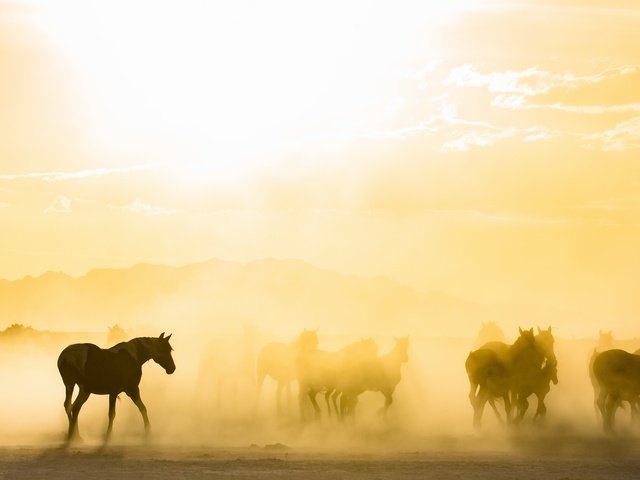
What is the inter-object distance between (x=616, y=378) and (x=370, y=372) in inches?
264

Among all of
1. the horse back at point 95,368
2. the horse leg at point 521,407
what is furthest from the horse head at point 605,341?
the horse back at point 95,368

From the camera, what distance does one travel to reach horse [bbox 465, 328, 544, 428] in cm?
3447

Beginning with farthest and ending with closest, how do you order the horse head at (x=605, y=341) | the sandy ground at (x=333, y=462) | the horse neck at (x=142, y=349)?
the horse head at (x=605, y=341) < the horse neck at (x=142, y=349) < the sandy ground at (x=333, y=462)

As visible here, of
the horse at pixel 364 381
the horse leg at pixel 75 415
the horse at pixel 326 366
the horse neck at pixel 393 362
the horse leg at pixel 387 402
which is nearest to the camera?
the horse leg at pixel 75 415

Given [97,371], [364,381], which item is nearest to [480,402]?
[364,381]

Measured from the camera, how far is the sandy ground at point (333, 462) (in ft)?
80.7

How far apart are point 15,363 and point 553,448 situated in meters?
60.4

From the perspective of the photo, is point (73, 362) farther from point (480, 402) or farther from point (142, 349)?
point (480, 402)

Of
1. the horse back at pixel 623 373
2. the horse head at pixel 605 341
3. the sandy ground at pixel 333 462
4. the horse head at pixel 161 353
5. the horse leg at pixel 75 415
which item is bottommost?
the sandy ground at pixel 333 462

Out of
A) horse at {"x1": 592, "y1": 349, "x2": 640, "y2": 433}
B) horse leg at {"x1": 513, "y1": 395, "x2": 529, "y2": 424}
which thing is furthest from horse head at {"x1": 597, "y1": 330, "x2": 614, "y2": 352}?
horse leg at {"x1": 513, "y1": 395, "x2": 529, "y2": 424}

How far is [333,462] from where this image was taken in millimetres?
26703

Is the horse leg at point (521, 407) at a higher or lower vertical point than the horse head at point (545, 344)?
lower

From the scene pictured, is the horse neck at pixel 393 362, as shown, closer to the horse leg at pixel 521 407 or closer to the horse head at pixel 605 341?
the horse leg at pixel 521 407

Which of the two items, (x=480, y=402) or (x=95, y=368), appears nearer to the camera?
(x=95, y=368)
